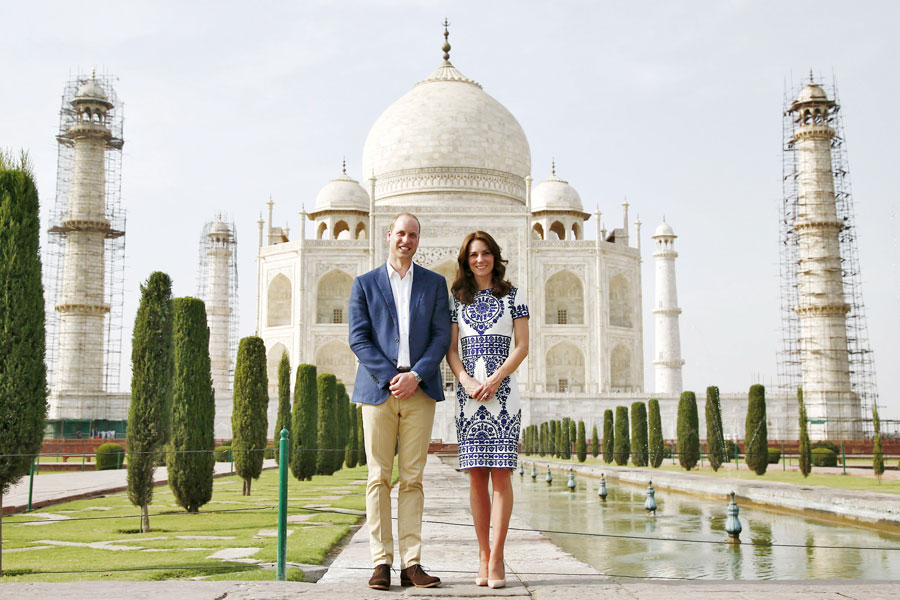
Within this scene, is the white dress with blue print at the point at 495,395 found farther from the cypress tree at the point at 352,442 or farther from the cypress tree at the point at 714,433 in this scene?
the cypress tree at the point at 352,442

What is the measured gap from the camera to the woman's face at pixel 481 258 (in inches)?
134

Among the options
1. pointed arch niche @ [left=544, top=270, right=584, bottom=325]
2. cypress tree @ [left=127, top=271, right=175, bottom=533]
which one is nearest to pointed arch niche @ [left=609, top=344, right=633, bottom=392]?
pointed arch niche @ [left=544, top=270, right=584, bottom=325]

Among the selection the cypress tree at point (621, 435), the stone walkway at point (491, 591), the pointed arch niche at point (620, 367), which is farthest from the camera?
the pointed arch niche at point (620, 367)

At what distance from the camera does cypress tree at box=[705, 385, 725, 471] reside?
13180 mm

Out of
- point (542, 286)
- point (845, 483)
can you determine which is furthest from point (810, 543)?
point (542, 286)

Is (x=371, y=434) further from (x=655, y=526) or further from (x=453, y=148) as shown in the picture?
(x=453, y=148)

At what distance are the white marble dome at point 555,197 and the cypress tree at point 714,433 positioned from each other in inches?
777

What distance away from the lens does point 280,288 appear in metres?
31.8

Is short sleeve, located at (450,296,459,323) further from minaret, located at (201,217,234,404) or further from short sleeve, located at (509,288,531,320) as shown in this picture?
minaret, located at (201,217,234,404)

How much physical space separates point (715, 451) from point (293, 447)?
6.24m

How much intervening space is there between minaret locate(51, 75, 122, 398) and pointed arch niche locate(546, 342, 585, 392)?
1461 cm

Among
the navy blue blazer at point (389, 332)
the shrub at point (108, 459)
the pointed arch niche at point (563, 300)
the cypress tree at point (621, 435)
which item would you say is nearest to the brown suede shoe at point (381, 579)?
the navy blue blazer at point (389, 332)

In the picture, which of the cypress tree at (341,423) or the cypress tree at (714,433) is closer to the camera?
the cypress tree at (714,433)

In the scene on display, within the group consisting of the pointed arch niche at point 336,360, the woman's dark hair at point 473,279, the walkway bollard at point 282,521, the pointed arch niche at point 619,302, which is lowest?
the walkway bollard at point 282,521
